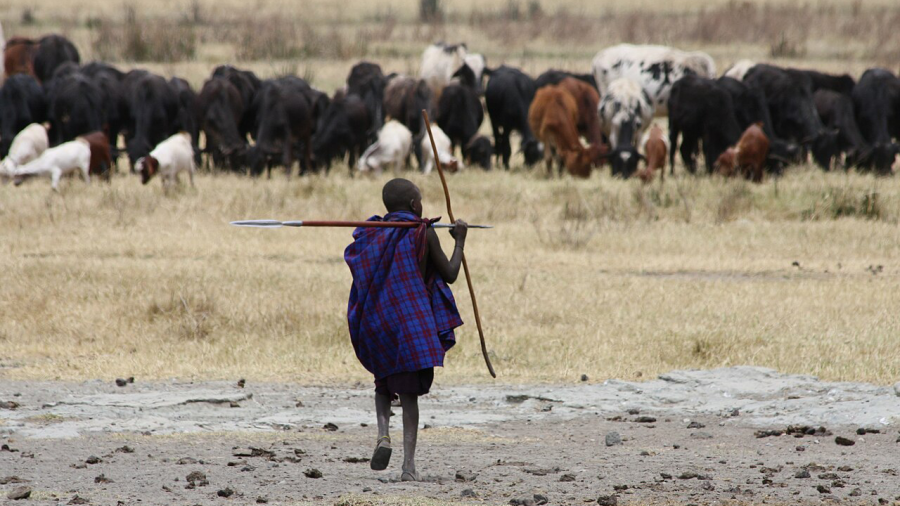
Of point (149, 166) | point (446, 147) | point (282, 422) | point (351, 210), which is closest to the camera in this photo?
point (282, 422)

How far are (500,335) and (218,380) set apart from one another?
220 centimetres

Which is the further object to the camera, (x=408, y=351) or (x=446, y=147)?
(x=446, y=147)

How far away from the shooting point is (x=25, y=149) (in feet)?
56.8

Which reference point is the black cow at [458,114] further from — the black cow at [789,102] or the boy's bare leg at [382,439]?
the boy's bare leg at [382,439]

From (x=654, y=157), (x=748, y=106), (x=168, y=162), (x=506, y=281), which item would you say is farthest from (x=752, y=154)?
(x=168, y=162)

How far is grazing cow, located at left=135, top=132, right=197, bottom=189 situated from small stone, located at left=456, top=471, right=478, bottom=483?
10.9 meters

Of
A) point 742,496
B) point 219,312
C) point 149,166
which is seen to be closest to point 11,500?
point 742,496

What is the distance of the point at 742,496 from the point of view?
539cm

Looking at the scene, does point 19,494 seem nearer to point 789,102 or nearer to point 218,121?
point 218,121

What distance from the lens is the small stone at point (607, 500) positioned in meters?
5.23

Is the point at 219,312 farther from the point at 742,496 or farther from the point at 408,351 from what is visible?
the point at 742,496

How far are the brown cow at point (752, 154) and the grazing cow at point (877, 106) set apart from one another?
211cm

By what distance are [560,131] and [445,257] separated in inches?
528

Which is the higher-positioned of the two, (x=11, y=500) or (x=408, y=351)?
(x=408, y=351)
